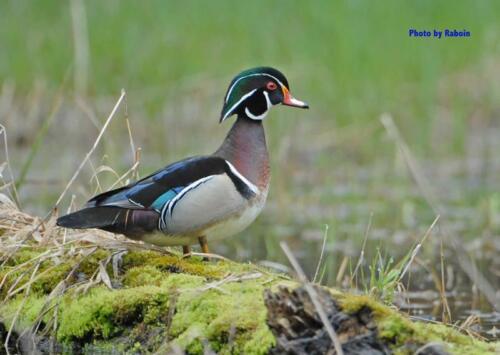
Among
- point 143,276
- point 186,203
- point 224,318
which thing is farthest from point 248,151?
point 224,318

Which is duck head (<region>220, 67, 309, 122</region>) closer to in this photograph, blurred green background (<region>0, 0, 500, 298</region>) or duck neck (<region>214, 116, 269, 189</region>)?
duck neck (<region>214, 116, 269, 189</region>)

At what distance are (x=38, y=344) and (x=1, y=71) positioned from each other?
6702 mm

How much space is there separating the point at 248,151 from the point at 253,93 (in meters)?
0.36

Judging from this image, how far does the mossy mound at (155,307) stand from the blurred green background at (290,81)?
4.59 m

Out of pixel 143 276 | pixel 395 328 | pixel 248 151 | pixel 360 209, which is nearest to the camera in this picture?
pixel 395 328

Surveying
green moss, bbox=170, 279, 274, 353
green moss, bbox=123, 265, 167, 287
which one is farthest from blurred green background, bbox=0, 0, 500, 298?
green moss, bbox=170, 279, 274, 353

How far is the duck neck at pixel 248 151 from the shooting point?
575cm

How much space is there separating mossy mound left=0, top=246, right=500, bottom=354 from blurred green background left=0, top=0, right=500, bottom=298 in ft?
15.0

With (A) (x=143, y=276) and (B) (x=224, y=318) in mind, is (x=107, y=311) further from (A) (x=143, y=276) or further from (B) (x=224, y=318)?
(B) (x=224, y=318)

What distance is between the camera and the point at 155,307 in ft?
16.2

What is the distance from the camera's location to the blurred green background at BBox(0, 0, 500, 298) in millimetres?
10805

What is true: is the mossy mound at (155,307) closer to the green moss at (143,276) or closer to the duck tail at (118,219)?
the green moss at (143,276)

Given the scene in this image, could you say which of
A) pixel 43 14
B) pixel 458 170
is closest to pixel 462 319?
pixel 458 170

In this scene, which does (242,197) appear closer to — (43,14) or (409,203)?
(409,203)
